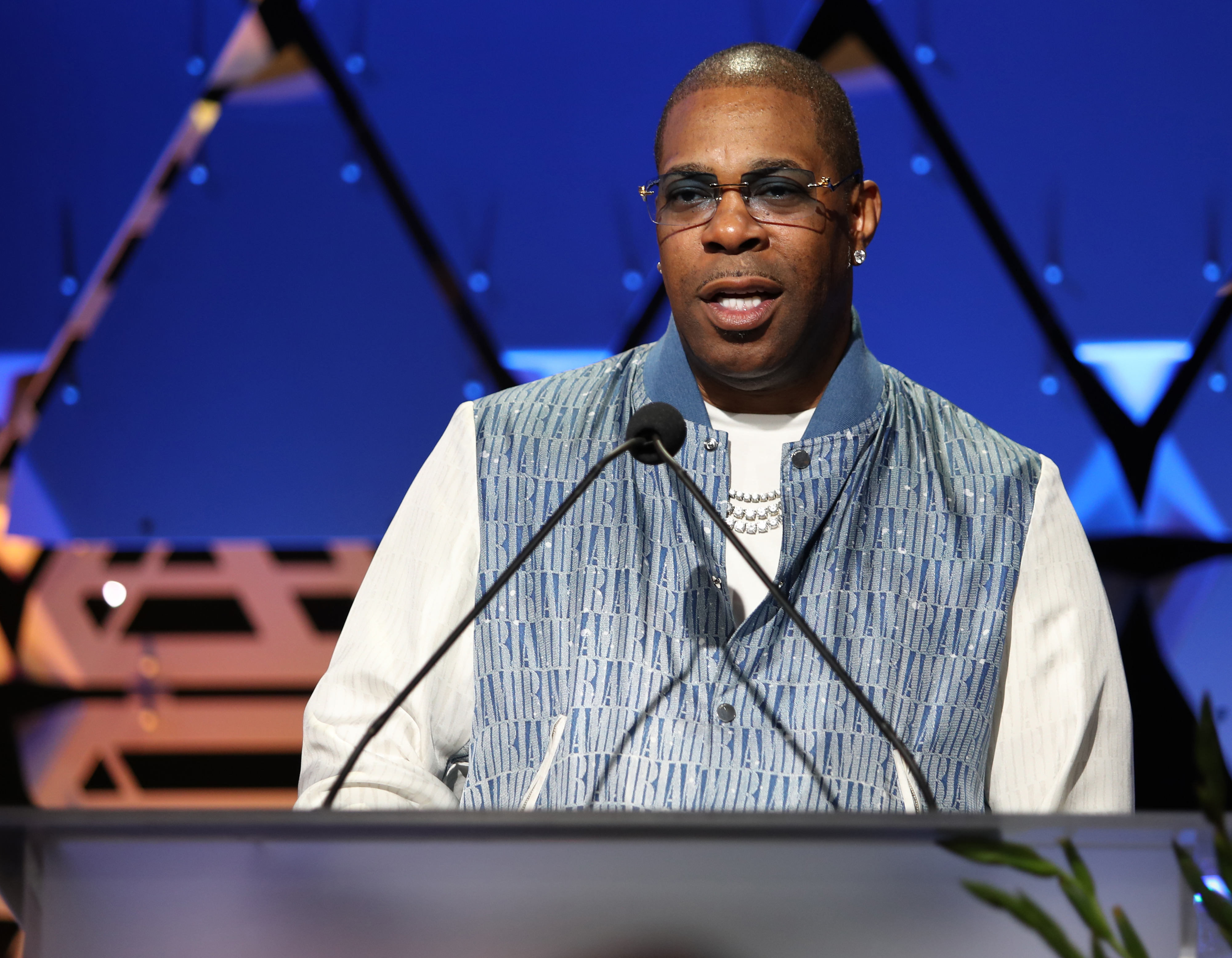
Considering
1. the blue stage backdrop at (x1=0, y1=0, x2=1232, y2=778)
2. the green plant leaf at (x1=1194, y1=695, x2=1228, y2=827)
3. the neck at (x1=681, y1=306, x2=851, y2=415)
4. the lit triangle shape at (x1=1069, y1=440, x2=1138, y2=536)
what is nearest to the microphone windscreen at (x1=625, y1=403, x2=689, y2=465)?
the neck at (x1=681, y1=306, x2=851, y2=415)

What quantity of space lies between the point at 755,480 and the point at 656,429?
41 centimetres

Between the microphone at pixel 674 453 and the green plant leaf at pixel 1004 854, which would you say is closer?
the green plant leaf at pixel 1004 854

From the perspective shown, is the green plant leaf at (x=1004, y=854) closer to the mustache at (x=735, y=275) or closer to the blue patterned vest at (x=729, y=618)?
the blue patterned vest at (x=729, y=618)

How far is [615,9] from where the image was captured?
8.63 feet

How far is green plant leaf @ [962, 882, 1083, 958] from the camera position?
66 centimetres

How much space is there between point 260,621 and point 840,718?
1466 millimetres

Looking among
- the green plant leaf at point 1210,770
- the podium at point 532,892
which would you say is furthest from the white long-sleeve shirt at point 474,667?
the green plant leaf at point 1210,770

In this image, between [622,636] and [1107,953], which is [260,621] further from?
[1107,953]

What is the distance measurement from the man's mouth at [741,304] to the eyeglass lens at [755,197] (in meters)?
0.08

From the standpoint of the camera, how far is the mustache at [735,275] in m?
1.55

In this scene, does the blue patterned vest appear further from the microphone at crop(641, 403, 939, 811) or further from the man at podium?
the microphone at crop(641, 403, 939, 811)

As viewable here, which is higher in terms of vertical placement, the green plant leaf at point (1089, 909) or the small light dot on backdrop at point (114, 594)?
the small light dot on backdrop at point (114, 594)

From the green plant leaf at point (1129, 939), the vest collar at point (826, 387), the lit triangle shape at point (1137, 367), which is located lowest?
the green plant leaf at point (1129, 939)

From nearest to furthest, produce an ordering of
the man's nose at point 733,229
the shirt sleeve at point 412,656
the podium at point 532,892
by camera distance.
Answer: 1. the podium at point 532,892
2. the shirt sleeve at point 412,656
3. the man's nose at point 733,229
